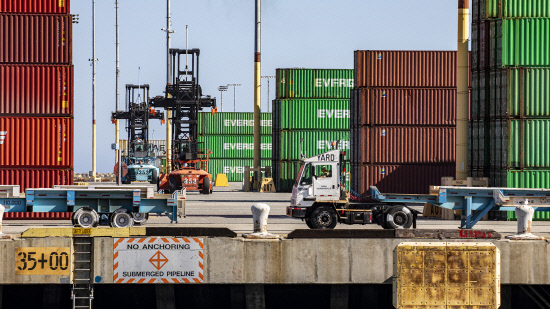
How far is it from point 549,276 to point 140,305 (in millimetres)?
8523

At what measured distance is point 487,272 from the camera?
15680mm

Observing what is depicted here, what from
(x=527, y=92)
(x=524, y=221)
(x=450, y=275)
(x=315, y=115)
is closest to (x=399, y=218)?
(x=524, y=221)

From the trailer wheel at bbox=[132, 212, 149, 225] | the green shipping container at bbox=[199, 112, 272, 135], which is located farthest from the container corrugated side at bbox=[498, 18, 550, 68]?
the green shipping container at bbox=[199, 112, 272, 135]

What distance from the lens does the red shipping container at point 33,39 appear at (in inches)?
1118

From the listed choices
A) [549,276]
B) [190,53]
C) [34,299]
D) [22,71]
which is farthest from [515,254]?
[190,53]

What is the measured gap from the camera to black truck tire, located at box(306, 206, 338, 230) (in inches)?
955

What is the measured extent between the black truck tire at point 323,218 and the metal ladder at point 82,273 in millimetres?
9066

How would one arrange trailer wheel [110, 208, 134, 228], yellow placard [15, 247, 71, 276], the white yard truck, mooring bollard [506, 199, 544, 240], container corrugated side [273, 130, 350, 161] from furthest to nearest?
1. container corrugated side [273, 130, 350, 161]
2. the white yard truck
3. trailer wheel [110, 208, 134, 228]
4. mooring bollard [506, 199, 544, 240]
5. yellow placard [15, 247, 71, 276]

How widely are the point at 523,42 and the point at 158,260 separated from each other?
63.1ft

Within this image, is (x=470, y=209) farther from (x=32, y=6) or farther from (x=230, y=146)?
(x=230, y=146)

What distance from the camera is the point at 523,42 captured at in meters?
30.7

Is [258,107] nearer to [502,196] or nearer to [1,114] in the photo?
[1,114]

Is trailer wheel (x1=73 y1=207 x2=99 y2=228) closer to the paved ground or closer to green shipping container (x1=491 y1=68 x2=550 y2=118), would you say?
the paved ground

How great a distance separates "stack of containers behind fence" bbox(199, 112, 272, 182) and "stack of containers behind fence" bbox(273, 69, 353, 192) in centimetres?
2746
